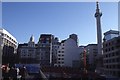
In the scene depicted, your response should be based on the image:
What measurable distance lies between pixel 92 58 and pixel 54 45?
418 inches

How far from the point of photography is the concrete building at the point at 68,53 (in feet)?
167

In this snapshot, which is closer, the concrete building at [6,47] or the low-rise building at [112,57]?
the low-rise building at [112,57]

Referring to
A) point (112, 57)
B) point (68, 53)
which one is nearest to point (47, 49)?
point (68, 53)

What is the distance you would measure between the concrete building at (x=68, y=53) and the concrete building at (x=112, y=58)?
13.4 meters

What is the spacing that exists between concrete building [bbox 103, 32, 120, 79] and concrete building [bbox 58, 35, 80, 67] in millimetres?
13435

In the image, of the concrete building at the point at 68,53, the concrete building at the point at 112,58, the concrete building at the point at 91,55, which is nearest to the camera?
the concrete building at the point at 112,58

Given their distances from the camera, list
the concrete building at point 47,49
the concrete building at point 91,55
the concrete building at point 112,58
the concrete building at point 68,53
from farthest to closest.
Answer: the concrete building at point 91,55 → the concrete building at point 47,49 → the concrete building at point 68,53 → the concrete building at point 112,58

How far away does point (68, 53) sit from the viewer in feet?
168

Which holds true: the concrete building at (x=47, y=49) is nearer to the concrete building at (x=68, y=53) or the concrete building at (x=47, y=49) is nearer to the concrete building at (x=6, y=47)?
the concrete building at (x=68, y=53)

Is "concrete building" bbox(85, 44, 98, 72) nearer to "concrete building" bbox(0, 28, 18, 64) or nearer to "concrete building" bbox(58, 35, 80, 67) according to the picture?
"concrete building" bbox(58, 35, 80, 67)

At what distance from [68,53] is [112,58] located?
18514 mm

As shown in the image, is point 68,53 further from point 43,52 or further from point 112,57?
point 112,57

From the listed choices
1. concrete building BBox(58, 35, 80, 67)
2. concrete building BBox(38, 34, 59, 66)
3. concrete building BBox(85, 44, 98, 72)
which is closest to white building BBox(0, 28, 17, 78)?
concrete building BBox(38, 34, 59, 66)

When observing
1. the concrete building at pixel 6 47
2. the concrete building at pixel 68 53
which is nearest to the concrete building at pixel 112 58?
the concrete building at pixel 68 53
